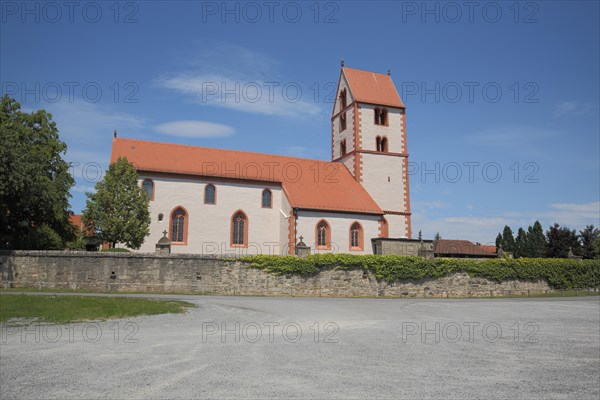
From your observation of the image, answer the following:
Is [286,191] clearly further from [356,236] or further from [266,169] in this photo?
[356,236]

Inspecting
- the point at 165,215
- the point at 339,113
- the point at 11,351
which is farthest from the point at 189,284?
the point at 339,113

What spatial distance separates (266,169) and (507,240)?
57.9m

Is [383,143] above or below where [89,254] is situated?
above

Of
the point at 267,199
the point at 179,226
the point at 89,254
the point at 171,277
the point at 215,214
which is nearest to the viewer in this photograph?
the point at 89,254

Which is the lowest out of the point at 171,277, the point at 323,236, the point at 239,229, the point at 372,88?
the point at 171,277

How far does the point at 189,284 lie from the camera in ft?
81.0

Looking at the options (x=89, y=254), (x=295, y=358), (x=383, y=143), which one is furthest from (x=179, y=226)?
(x=295, y=358)

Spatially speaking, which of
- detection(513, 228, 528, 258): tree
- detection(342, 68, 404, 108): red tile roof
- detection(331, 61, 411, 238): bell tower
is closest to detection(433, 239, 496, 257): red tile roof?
detection(513, 228, 528, 258): tree

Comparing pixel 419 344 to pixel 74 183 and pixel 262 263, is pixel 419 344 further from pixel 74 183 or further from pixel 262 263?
pixel 74 183

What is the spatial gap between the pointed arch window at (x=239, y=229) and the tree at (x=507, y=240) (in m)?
57.5

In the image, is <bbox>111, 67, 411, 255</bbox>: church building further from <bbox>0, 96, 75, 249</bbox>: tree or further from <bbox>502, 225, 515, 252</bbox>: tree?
<bbox>502, 225, 515, 252</bbox>: tree

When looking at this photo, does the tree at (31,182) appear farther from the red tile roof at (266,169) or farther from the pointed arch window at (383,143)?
the pointed arch window at (383,143)

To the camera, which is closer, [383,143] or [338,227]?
[338,227]

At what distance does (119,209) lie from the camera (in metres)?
29.8
